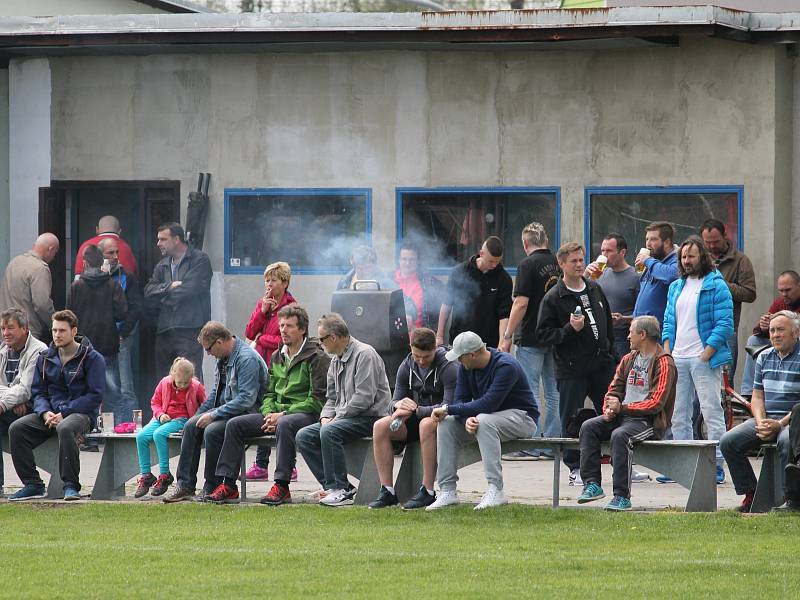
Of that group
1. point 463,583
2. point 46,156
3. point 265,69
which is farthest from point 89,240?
point 463,583

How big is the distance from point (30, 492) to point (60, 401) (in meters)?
0.74

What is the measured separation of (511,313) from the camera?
1416 cm

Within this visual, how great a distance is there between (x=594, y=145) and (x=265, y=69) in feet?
11.1

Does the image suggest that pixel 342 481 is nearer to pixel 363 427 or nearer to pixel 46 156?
pixel 363 427

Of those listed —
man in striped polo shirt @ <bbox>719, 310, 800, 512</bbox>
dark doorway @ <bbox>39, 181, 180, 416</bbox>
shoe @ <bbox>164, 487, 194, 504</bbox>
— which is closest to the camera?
man in striped polo shirt @ <bbox>719, 310, 800, 512</bbox>

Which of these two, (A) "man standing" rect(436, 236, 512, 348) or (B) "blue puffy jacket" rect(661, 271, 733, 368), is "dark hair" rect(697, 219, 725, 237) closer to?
(B) "blue puffy jacket" rect(661, 271, 733, 368)

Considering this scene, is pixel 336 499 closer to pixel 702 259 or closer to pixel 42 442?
pixel 42 442

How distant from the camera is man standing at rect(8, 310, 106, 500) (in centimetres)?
1284

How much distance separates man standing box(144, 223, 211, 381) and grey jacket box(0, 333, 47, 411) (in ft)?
9.24

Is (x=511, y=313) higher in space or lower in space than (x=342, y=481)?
higher

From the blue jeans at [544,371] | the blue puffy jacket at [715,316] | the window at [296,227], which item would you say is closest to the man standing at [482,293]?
the blue jeans at [544,371]

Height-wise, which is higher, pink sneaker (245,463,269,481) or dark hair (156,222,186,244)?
dark hair (156,222,186,244)

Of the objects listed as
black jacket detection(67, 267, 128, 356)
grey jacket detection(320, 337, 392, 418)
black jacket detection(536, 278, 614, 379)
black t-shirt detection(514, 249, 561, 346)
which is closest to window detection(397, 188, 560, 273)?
black t-shirt detection(514, 249, 561, 346)

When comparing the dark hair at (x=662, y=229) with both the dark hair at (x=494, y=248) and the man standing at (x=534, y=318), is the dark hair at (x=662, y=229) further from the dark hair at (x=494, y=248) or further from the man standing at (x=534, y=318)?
the dark hair at (x=494, y=248)
